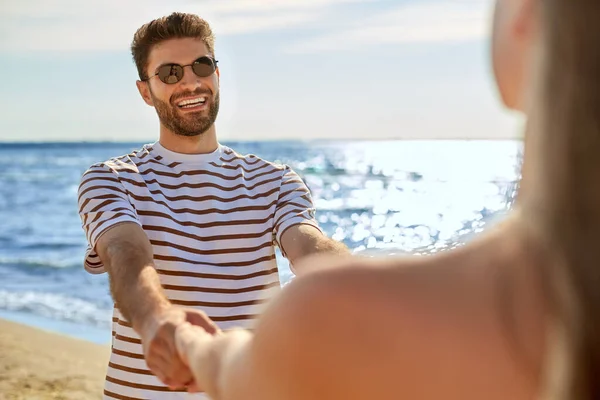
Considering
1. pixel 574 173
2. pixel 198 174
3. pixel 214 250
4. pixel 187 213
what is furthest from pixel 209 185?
pixel 574 173

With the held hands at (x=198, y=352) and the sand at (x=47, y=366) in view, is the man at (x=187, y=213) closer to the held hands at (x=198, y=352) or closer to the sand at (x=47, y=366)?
the held hands at (x=198, y=352)

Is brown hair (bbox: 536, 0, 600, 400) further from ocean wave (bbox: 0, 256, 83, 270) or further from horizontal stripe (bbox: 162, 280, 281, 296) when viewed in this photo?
ocean wave (bbox: 0, 256, 83, 270)

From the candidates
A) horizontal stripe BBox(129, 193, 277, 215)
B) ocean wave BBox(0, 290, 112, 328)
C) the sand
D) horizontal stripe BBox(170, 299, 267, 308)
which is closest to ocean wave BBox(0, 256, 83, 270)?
ocean wave BBox(0, 290, 112, 328)

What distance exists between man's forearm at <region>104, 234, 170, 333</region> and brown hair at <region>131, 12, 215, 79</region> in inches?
46.1

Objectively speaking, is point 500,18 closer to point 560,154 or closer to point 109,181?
point 560,154

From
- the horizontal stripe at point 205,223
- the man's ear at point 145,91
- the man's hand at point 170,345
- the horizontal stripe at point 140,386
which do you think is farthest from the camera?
the man's ear at point 145,91

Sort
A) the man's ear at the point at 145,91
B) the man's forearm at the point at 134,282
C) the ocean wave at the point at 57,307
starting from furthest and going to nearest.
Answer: the ocean wave at the point at 57,307 < the man's ear at the point at 145,91 < the man's forearm at the point at 134,282

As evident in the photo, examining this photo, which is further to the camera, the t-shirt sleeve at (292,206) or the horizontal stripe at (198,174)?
the horizontal stripe at (198,174)

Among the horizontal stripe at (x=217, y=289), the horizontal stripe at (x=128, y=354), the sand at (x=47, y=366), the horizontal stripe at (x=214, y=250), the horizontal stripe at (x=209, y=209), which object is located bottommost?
the sand at (x=47, y=366)

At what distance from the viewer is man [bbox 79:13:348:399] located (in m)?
2.88

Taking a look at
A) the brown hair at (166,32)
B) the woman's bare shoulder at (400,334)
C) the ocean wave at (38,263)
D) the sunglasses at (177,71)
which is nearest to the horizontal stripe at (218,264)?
the sunglasses at (177,71)

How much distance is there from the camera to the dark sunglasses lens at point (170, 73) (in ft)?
11.2

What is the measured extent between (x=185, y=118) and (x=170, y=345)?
1.62 metres

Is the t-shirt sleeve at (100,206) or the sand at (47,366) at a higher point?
the t-shirt sleeve at (100,206)
